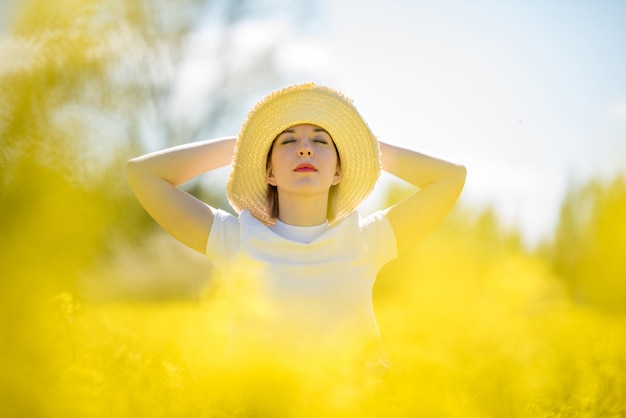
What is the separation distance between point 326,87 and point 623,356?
1809 millimetres

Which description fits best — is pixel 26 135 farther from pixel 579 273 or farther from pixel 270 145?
pixel 579 273

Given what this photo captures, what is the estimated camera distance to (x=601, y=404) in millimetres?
2320

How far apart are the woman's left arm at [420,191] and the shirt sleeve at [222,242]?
2.41ft

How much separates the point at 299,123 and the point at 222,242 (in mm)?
675

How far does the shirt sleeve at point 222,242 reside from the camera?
3.01m

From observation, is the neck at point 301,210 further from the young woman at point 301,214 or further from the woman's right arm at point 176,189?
the woman's right arm at point 176,189

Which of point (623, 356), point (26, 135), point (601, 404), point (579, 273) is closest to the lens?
point (601, 404)

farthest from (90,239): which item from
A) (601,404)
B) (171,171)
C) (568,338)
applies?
(601,404)

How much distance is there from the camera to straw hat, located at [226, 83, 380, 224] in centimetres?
321

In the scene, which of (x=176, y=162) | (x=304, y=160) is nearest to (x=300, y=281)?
(x=304, y=160)

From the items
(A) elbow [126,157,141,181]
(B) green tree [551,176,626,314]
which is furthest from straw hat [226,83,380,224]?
(B) green tree [551,176,626,314]

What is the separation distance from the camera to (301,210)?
3119mm

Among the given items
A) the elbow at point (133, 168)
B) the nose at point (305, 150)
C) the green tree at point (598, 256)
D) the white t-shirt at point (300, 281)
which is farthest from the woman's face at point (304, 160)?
the green tree at point (598, 256)

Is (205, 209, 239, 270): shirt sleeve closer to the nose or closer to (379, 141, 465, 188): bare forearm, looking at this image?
the nose
